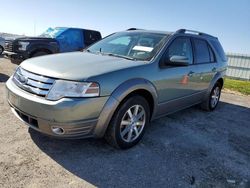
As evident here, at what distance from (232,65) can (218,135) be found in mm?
18796

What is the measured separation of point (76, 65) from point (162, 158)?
5.74ft

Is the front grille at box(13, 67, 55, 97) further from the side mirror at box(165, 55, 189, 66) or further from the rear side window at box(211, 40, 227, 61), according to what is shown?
the rear side window at box(211, 40, 227, 61)

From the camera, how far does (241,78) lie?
70.8ft

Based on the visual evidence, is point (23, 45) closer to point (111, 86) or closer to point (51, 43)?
point (51, 43)

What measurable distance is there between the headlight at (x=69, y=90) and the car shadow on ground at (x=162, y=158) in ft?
2.84

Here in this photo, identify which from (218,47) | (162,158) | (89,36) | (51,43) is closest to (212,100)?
(218,47)

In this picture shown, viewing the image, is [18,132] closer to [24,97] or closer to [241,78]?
[24,97]

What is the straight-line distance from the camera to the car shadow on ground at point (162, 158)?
3.24m

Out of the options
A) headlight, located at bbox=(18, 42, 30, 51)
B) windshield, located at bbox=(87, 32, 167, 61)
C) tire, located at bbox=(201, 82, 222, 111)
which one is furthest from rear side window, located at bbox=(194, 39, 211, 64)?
headlight, located at bbox=(18, 42, 30, 51)

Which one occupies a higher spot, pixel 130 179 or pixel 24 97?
pixel 24 97

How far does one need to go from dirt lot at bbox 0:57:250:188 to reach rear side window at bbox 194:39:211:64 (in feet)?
5.02

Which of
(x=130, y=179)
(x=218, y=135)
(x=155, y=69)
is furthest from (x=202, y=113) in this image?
(x=130, y=179)

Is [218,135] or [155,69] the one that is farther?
[218,135]

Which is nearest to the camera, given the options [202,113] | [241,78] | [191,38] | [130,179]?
[130,179]
